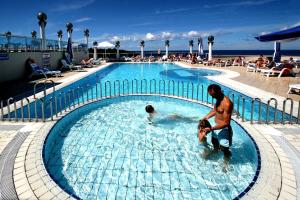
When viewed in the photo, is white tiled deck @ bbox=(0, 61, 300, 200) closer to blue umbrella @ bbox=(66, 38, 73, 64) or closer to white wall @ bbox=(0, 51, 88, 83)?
white wall @ bbox=(0, 51, 88, 83)

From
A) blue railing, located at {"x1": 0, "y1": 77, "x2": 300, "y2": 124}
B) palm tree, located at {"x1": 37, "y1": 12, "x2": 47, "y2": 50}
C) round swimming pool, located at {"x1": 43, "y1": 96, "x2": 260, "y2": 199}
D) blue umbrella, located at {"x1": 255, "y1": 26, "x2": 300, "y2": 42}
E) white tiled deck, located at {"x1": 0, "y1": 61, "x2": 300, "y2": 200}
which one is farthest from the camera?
palm tree, located at {"x1": 37, "y1": 12, "x2": 47, "y2": 50}

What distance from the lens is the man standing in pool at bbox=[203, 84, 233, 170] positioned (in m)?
4.17

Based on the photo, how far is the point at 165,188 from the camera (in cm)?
400

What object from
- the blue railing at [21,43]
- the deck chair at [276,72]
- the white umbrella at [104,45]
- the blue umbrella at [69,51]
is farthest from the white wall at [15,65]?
the white umbrella at [104,45]

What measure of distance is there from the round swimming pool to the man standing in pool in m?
0.26

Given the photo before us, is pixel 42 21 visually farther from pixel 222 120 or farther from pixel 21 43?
pixel 222 120

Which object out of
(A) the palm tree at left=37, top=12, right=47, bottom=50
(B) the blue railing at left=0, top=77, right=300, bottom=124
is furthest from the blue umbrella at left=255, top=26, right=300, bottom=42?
(A) the palm tree at left=37, top=12, right=47, bottom=50

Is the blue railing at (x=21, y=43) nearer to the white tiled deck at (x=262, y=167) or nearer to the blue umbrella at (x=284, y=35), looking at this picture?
the white tiled deck at (x=262, y=167)

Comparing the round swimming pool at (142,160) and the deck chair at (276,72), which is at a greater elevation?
the deck chair at (276,72)

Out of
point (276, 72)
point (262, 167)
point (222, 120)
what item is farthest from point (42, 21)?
point (262, 167)

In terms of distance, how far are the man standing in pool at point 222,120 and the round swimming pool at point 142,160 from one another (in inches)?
10.4

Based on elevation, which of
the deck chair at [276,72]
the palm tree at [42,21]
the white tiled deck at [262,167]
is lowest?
the white tiled deck at [262,167]

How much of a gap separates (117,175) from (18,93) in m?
7.15

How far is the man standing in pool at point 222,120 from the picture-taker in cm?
417
